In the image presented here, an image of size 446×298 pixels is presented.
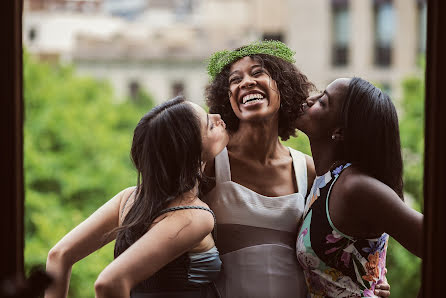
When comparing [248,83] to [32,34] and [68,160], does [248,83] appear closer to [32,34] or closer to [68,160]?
[68,160]

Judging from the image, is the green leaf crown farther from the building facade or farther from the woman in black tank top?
the building facade

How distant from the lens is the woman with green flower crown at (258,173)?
2289 mm

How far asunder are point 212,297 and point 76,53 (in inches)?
972

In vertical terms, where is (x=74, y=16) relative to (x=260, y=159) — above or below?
above

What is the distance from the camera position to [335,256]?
204cm

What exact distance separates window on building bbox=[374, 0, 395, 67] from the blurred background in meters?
0.04

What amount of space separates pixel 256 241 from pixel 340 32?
2462 centimetres

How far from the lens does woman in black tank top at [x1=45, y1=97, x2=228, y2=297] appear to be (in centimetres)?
186

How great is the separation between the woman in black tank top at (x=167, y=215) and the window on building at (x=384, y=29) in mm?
24044

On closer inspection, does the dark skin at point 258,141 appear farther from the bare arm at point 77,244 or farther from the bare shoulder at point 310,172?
the bare arm at point 77,244
